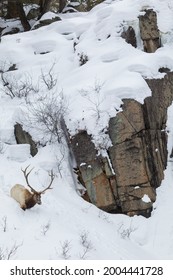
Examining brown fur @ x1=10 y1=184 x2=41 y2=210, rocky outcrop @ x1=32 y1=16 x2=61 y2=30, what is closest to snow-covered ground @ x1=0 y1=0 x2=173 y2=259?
brown fur @ x1=10 y1=184 x2=41 y2=210

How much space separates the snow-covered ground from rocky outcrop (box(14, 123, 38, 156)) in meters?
0.15

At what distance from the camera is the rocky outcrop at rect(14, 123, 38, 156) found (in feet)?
31.6

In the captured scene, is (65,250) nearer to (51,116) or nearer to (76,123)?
(76,123)

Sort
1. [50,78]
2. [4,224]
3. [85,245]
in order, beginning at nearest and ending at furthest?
[4,224] → [85,245] → [50,78]

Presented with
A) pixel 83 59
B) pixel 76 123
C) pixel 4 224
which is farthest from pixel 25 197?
pixel 83 59

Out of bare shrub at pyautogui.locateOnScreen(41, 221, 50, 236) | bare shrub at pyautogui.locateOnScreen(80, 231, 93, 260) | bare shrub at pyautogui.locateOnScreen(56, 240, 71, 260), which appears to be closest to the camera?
bare shrub at pyautogui.locateOnScreen(56, 240, 71, 260)

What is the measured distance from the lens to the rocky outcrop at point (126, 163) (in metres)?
8.79

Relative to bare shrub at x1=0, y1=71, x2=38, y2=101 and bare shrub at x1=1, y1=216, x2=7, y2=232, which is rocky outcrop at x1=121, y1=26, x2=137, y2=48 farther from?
bare shrub at x1=1, y1=216, x2=7, y2=232

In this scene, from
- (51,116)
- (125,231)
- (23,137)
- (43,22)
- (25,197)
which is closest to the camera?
(25,197)

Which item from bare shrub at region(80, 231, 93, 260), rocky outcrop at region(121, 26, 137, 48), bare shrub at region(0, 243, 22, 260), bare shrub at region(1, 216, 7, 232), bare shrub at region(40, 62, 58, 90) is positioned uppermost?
rocky outcrop at region(121, 26, 137, 48)

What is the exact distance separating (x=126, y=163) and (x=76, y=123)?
1601 mm

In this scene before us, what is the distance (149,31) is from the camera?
11.9 metres
